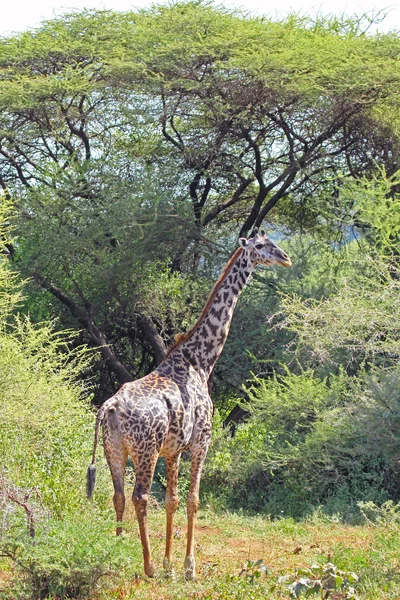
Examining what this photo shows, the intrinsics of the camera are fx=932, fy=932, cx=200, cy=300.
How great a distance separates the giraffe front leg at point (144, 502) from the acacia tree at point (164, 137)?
880 centimetres

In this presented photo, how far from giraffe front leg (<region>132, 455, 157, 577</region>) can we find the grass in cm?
11

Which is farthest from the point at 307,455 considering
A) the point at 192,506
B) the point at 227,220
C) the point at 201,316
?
the point at 227,220

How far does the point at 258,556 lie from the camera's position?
8125mm

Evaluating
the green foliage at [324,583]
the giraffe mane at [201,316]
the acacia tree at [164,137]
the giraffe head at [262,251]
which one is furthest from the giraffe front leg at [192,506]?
the acacia tree at [164,137]

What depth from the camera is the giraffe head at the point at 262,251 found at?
26.7ft

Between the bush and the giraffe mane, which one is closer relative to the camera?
the giraffe mane

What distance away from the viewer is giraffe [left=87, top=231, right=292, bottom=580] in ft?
21.8

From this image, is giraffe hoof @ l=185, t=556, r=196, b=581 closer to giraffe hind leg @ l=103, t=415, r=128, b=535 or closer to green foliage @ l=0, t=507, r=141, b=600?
giraffe hind leg @ l=103, t=415, r=128, b=535

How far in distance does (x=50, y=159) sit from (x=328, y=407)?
857cm

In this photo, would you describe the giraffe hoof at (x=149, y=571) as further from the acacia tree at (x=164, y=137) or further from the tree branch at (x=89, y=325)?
the tree branch at (x=89, y=325)

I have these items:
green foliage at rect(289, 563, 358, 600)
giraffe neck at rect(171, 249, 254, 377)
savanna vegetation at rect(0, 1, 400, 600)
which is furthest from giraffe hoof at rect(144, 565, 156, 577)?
savanna vegetation at rect(0, 1, 400, 600)

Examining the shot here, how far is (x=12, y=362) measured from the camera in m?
9.65

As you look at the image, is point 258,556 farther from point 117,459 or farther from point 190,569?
point 117,459

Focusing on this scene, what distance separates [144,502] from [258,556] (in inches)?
77.1
